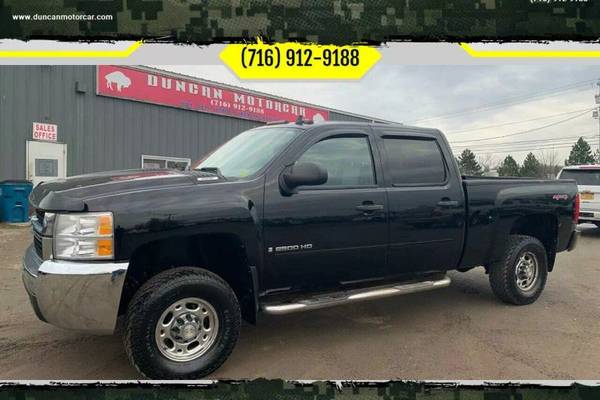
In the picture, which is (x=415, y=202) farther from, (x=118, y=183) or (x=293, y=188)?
(x=118, y=183)

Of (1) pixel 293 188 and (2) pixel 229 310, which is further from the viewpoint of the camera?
(1) pixel 293 188

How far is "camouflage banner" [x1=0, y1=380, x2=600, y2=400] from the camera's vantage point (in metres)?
2.84

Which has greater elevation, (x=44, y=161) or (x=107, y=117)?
Result: (x=107, y=117)

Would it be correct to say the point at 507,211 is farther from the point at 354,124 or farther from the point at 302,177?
the point at 302,177

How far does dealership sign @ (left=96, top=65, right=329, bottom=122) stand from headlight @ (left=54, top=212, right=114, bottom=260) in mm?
8570

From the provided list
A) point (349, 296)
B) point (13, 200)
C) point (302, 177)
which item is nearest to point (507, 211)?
point (349, 296)

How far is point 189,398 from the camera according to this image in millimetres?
2850

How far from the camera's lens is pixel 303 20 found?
3393mm

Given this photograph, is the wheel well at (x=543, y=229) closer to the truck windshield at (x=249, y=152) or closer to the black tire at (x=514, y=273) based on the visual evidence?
the black tire at (x=514, y=273)

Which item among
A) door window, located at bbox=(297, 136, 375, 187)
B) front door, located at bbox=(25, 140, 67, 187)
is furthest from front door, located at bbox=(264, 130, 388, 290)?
front door, located at bbox=(25, 140, 67, 187)

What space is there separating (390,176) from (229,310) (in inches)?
73.5

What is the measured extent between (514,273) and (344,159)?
8.04ft

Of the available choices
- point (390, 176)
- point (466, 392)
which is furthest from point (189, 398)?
point (390, 176)

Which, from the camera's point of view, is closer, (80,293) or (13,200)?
(80,293)
